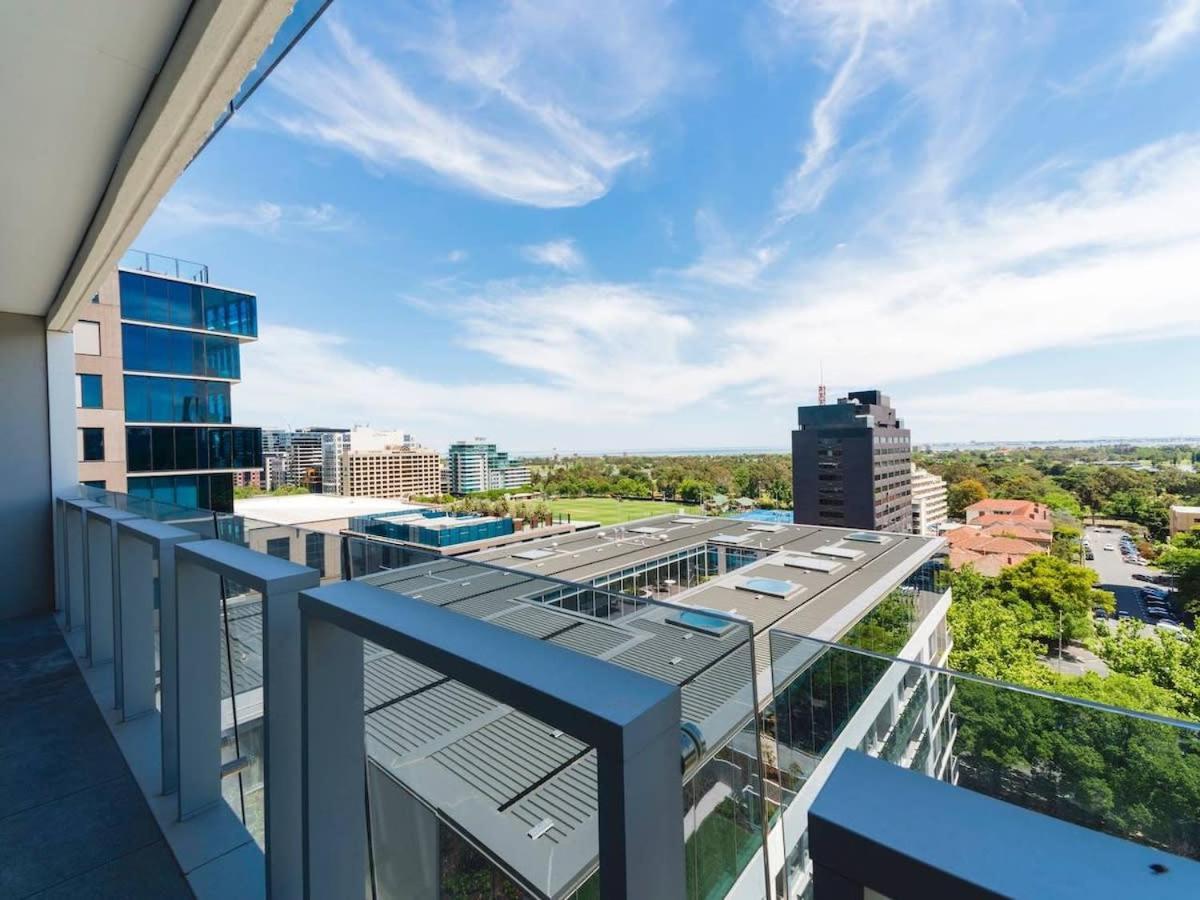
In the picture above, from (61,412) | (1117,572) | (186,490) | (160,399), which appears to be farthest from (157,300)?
(1117,572)

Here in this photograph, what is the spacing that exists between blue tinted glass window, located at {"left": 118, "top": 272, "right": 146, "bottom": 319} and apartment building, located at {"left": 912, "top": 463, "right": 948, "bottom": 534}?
4973 cm

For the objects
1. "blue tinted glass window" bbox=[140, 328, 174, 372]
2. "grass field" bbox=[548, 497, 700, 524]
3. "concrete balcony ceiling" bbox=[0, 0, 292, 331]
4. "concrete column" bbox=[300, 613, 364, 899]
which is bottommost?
"grass field" bbox=[548, 497, 700, 524]

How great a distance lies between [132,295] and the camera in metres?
11.4

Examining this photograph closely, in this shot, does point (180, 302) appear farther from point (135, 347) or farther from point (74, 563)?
point (74, 563)

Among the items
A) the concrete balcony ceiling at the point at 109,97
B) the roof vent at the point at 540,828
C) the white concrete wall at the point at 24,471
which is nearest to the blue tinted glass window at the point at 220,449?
the white concrete wall at the point at 24,471

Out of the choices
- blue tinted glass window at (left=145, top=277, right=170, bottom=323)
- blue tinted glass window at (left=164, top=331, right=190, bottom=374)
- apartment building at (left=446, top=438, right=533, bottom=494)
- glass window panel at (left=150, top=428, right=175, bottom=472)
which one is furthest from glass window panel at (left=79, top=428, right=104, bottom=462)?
apartment building at (left=446, top=438, right=533, bottom=494)

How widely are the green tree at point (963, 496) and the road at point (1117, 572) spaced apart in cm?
1053

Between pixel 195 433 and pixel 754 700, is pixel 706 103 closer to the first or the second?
pixel 195 433

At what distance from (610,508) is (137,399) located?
45099mm

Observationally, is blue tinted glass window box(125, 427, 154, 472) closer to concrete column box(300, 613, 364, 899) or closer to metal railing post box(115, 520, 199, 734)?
metal railing post box(115, 520, 199, 734)

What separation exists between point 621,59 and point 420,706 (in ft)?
62.3

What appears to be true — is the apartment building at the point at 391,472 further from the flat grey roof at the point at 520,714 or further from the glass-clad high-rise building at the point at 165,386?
the flat grey roof at the point at 520,714

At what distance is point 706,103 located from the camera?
23.7 m

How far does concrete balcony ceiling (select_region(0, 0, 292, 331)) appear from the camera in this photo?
Answer: 4.64 ft
